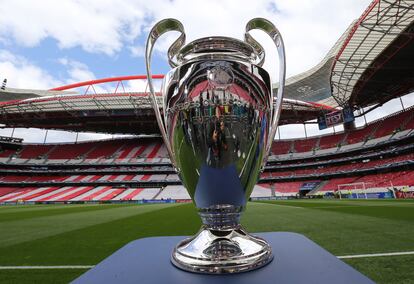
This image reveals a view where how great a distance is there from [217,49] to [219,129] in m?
0.29

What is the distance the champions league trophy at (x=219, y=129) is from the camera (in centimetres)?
73

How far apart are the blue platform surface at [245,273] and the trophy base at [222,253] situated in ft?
0.06

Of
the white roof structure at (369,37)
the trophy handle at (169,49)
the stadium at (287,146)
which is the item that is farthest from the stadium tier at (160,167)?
the trophy handle at (169,49)

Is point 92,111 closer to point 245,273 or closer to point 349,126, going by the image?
point 245,273

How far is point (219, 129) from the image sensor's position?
72 centimetres

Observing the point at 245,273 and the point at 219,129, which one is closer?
the point at 245,273

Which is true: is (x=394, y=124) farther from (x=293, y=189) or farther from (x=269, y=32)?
(x=269, y=32)

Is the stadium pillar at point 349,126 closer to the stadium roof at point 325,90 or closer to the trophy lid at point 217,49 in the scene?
the stadium roof at point 325,90

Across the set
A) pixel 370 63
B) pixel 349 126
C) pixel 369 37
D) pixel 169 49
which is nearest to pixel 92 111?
pixel 369 37

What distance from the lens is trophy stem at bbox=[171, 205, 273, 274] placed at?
23.5 inches

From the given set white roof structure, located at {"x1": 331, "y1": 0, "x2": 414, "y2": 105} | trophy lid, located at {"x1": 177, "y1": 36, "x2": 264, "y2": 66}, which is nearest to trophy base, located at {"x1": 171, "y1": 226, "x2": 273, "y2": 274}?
trophy lid, located at {"x1": 177, "y1": 36, "x2": 264, "y2": 66}

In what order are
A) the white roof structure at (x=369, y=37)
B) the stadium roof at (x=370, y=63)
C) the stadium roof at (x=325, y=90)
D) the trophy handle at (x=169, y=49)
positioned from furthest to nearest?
1. the stadium roof at (x=325, y=90)
2. the stadium roof at (x=370, y=63)
3. the white roof structure at (x=369, y=37)
4. the trophy handle at (x=169, y=49)

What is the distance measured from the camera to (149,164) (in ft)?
104

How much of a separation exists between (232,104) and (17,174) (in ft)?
132
